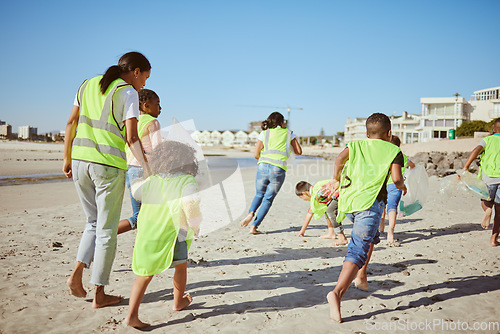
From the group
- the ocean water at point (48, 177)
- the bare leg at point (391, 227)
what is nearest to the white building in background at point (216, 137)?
the ocean water at point (48, 177)

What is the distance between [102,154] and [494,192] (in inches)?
224

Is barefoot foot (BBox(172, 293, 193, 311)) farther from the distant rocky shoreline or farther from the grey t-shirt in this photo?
the distant rocky shoreline

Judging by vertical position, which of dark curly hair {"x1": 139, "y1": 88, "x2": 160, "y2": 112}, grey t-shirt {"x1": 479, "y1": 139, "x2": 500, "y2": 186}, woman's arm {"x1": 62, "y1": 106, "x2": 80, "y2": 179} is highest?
dark curly hair {"x1": 139, "y1": 88, "x2": 160, "y2": 112}

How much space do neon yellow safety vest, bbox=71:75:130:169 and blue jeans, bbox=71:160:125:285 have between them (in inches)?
2.9

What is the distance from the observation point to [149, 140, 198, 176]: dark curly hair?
9.22 feet

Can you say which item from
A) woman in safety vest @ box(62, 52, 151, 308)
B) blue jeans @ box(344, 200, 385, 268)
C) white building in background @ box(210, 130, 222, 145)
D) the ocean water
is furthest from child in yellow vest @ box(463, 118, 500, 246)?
white building in background @ box(210, 130, 222, 145)

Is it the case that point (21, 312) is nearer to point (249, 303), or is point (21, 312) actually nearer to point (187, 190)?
point (187, 190)

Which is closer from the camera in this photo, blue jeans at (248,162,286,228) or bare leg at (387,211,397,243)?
bare leg at (387,211,397,243)

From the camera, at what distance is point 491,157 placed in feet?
17.5

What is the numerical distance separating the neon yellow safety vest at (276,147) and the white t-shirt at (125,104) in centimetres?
327

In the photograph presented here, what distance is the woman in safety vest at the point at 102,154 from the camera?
9.39 feet

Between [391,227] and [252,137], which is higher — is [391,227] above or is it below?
below

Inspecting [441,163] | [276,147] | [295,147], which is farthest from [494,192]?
[441,163]

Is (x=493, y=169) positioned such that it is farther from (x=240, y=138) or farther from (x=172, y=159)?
(x=240, y=138)
